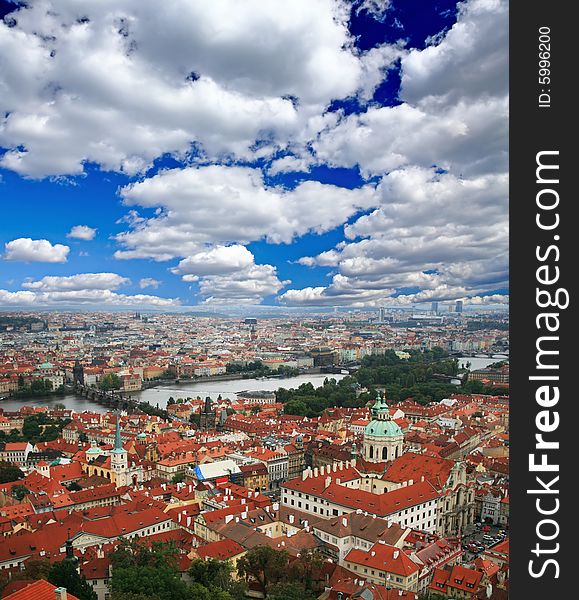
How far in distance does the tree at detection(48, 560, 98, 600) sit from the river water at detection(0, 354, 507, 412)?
33200 mm

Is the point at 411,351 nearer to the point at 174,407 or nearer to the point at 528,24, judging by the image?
the point at 174,407

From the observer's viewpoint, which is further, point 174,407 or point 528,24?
point 174,407

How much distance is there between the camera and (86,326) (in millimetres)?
114750

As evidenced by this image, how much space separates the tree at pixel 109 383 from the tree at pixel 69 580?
43.0 m

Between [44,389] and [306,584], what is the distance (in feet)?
142

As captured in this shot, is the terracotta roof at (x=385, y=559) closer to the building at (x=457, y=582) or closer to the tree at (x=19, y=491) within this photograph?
the building at (x=457, y=582)

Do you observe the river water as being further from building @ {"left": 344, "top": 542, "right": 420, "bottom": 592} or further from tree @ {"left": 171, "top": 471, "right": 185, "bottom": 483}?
building @ {"left": 344, "top": 542, "right": 420, "bottom": 592}

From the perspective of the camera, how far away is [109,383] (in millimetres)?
51469

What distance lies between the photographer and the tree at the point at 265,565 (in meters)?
10.7

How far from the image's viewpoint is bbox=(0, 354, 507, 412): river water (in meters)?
44.6

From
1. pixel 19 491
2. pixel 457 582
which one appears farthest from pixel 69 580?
pixel 19 491

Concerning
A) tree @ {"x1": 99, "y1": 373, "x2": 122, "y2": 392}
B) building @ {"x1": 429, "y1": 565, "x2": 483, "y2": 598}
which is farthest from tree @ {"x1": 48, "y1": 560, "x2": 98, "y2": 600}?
tree @ {"x1": 99, "y1": 373, "x2": 122, "y2": 392}

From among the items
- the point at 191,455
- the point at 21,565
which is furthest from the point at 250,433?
the point at 21,565

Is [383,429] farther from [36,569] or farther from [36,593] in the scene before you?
[36,593]
